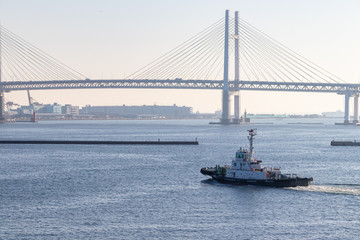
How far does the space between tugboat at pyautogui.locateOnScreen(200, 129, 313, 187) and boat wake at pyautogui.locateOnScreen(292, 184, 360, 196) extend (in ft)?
3.09

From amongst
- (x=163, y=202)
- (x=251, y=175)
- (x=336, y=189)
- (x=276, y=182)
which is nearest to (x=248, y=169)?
(x=251, y=175)

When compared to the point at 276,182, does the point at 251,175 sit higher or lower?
higher

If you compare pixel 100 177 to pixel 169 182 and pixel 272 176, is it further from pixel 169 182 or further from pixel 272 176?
pixel 272 176

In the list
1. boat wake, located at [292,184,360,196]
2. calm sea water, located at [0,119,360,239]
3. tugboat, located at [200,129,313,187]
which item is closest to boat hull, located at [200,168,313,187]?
tugboat, located at [200,129,313,187]

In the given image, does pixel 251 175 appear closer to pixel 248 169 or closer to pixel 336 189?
pixel 248 169

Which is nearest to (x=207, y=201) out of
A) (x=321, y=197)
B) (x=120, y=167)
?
(x=321, y=197)

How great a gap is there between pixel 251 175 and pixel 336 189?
25.0ft

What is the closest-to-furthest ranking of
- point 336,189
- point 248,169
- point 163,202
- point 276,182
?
point 163,202, point 336,189, point 276,182, point 248,169

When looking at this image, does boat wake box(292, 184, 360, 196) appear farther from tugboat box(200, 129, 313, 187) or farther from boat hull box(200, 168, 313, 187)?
tugboat box(200, 129, 313, 187)

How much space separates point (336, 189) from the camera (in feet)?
186

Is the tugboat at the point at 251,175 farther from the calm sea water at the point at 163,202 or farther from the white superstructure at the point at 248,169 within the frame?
the calm sea water at the point at 163,202

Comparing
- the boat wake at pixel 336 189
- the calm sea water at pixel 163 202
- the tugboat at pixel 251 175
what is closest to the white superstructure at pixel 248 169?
the tugboat at pixel 251 175

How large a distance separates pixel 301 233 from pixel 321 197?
503 inches

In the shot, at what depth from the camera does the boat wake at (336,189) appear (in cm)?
5519
